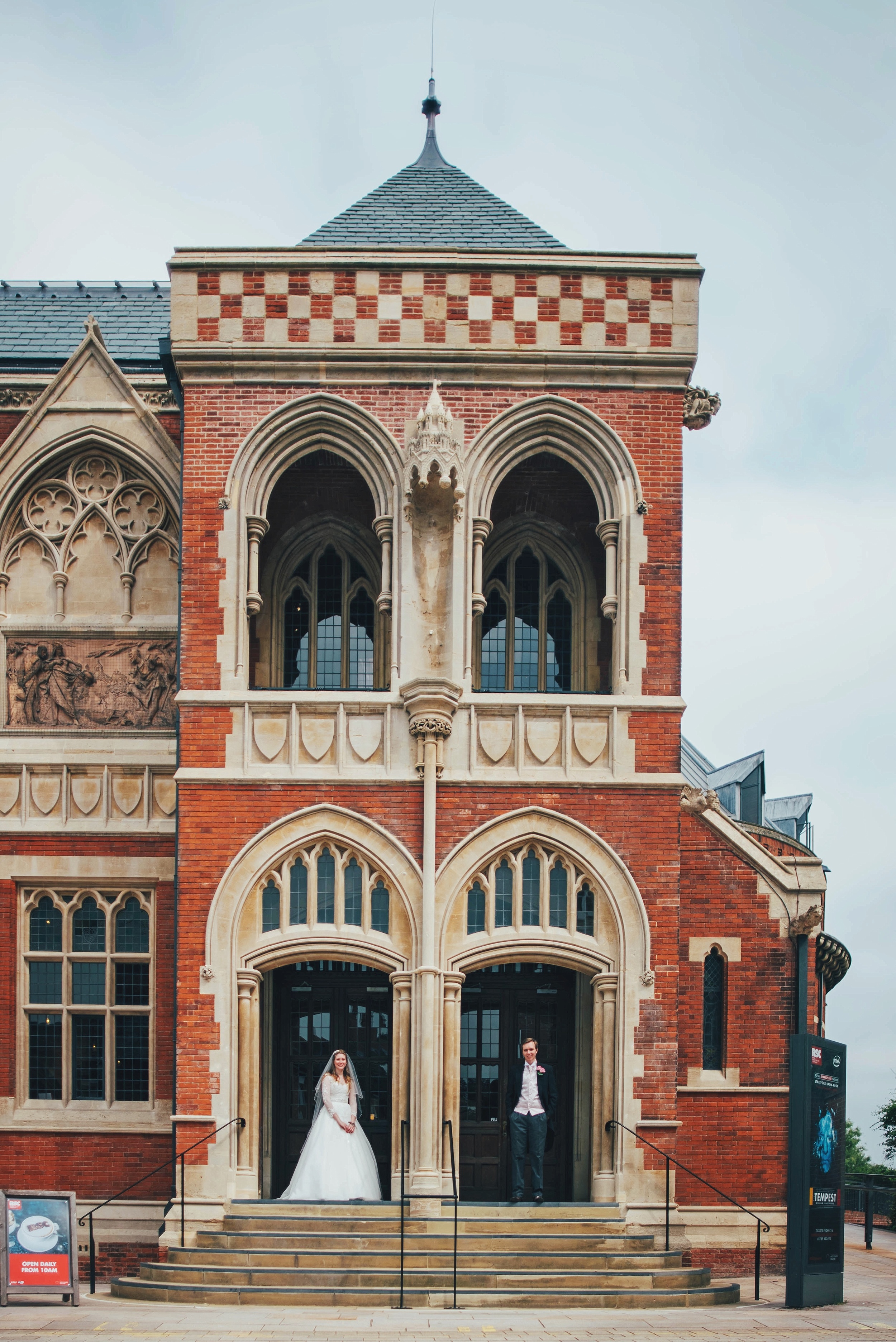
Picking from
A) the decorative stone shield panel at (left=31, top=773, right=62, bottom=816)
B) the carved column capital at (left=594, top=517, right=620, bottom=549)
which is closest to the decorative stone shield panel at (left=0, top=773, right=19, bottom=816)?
the decorative stone shield panel at (left=31, top=773, right=62, bottom=816)

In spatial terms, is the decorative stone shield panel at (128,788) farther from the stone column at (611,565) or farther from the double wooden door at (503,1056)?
the stone column at (611,565)

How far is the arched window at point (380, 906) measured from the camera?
16.4m

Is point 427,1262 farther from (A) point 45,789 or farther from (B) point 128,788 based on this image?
(A) point 45,789

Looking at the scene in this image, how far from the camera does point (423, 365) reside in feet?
56.3

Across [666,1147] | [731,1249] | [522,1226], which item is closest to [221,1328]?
[522,1226]

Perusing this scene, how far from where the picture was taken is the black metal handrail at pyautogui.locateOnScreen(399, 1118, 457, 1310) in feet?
46.0

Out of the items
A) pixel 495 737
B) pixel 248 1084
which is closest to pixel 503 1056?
pixel 248 1084

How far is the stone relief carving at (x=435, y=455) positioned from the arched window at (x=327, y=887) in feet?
12.6

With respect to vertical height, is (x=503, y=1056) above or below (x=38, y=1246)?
above

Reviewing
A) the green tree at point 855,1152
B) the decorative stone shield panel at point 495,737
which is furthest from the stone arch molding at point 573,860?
the green tree at point 855,1152

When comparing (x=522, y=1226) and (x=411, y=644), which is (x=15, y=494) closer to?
(x=411, y=644)

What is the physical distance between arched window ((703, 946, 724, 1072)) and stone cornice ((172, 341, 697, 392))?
662cm

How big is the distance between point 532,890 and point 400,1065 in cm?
231

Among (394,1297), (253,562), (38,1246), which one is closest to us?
(38,1246)
